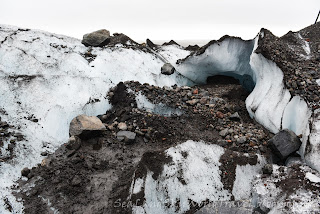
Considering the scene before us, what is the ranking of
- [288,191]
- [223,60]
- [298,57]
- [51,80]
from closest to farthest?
1. [288,191]
2. [298,57]
3. [51,80]
4. [223,60]

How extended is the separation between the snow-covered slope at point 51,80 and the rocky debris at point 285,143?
383 centimetres

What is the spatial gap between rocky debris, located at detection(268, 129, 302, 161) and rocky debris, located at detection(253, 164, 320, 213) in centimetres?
47

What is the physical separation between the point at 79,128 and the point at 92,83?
1.82m

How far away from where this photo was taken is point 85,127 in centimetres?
516

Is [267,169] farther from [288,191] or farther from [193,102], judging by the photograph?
[193,102]

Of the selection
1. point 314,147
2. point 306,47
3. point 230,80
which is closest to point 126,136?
point 314,147

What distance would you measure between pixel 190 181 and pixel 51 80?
4.62m

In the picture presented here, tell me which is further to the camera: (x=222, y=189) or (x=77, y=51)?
(x=77, y=51)

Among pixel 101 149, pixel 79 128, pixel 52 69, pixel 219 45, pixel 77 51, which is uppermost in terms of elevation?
pixel 219 45

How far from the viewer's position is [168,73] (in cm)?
784

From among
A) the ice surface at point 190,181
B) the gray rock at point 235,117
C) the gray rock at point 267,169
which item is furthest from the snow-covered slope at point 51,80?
the gray rock at point 267,169

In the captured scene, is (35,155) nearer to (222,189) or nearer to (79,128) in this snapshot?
(79,128)

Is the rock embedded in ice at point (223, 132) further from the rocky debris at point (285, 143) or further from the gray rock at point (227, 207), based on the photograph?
the gray rock at point (227, 207)

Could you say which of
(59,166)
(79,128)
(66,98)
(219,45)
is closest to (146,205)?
(59,166)
